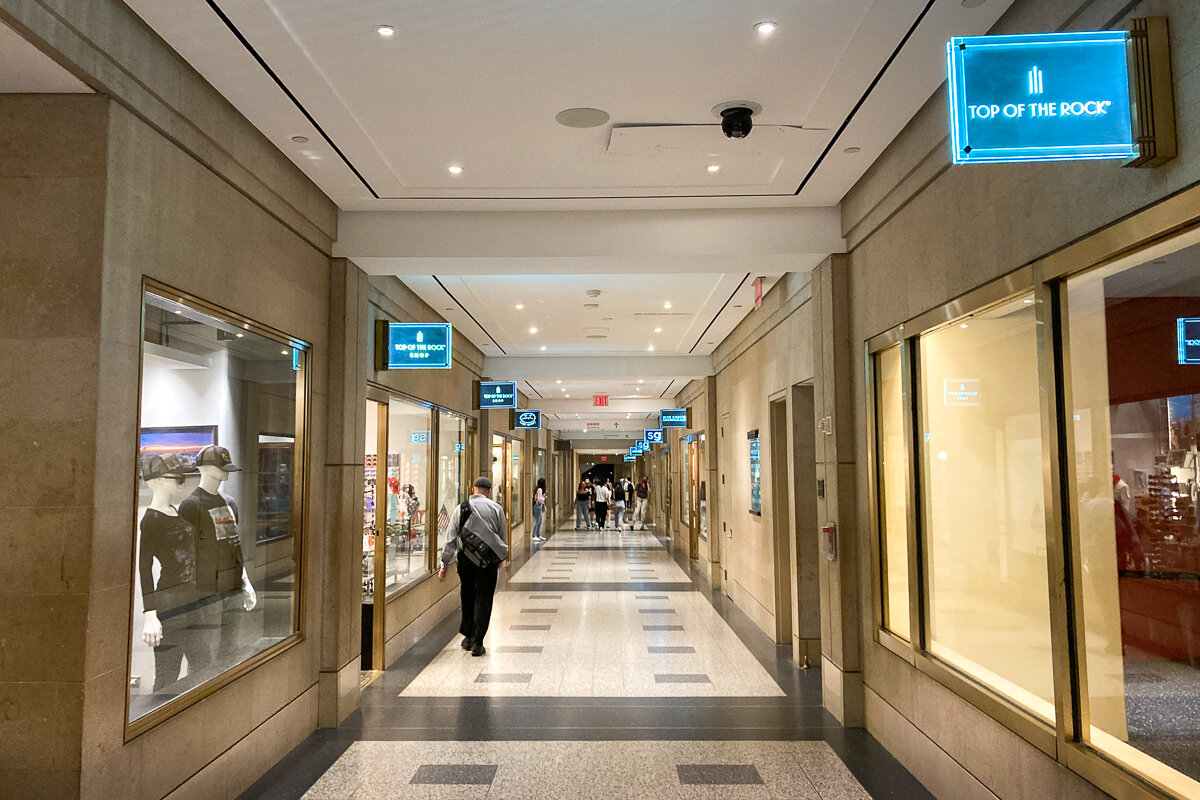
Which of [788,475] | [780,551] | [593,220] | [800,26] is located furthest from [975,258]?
[780,551]

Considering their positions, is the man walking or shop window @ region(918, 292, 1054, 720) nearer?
shop window @ region(918, 292, 1054, 720)

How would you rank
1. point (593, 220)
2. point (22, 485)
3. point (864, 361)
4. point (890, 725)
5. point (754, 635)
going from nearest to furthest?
point (22, 485), point (890, 725), point (864, 361), point (593, 220), point (754, 635)

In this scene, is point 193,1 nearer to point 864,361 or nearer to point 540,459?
point 864,361

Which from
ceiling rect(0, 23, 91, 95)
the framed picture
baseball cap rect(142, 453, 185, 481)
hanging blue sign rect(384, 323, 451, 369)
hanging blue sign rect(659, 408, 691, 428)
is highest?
ceiling rect(0, 23, 91, 95)

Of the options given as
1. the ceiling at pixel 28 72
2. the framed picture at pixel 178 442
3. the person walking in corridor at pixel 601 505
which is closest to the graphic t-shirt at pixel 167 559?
the framed picture at pixel 178 442

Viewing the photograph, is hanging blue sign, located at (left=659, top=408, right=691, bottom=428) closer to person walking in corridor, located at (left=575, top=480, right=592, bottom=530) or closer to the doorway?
the doorway

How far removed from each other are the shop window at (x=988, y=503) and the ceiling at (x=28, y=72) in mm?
3872

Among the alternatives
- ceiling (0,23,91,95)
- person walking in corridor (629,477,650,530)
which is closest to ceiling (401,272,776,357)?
ceiling (0,23,91,95)

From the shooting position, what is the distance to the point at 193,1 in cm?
304

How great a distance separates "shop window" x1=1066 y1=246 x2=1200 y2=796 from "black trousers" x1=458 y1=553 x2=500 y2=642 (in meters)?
5.33

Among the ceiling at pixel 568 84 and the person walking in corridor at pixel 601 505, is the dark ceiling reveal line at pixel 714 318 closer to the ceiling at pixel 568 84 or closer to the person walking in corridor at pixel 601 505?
the ceiling at pixel 568 84

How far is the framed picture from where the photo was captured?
132 inches

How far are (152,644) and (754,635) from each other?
6.07 meters

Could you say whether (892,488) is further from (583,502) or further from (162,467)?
(583,502)
